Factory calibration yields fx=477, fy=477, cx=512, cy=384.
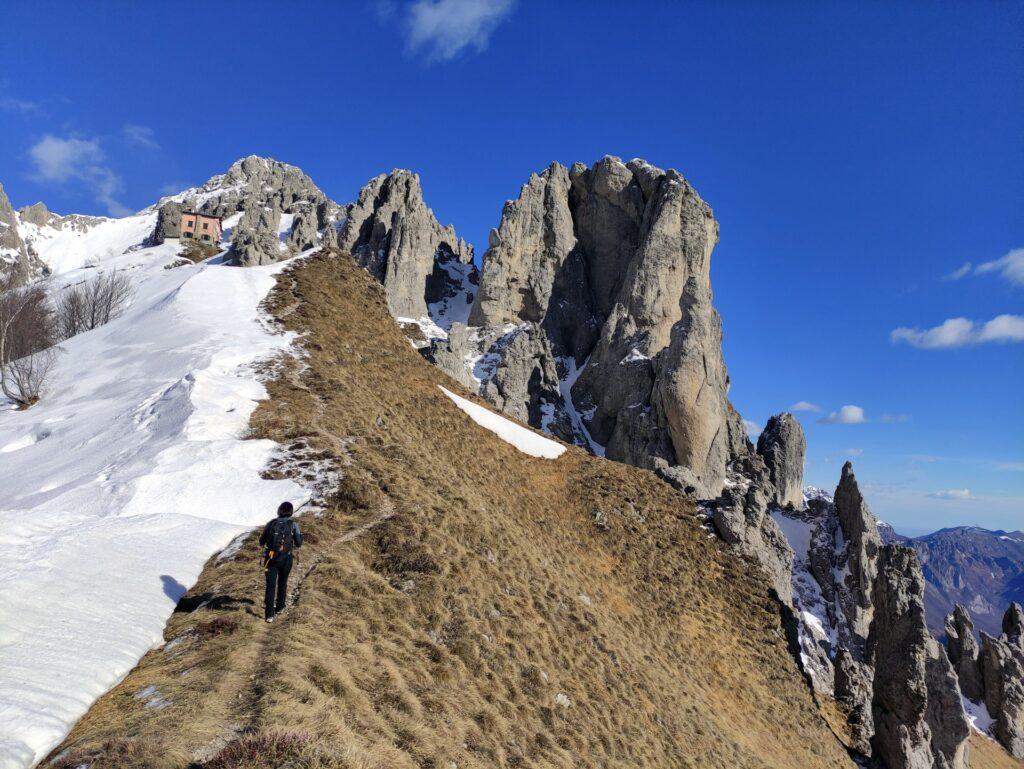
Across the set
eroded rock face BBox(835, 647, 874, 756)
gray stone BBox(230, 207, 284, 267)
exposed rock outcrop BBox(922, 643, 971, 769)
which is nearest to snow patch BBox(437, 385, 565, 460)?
eroded rock face BBox(835, 647, 874, 756)

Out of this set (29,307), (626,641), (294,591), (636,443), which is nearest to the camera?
(294,591)

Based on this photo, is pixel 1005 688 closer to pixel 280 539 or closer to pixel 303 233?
pixel 280 539

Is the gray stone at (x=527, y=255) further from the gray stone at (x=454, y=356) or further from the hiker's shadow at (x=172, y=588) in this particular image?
the hiker's shadow at (x=172, y=588)

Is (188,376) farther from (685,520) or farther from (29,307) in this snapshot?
(29,307)

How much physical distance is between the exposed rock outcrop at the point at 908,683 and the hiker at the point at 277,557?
3187 cm

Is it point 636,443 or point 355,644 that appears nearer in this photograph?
point 355,644

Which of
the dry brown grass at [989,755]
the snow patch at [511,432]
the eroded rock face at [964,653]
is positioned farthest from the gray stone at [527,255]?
the dry brown grass at [989,755]

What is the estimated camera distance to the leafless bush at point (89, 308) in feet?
155

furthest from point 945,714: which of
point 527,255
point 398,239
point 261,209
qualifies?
point 261,209

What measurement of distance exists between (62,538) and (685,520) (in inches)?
1073

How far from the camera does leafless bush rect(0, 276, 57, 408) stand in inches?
930

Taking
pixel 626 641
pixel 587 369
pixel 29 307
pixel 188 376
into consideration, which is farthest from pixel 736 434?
pixel 29 307

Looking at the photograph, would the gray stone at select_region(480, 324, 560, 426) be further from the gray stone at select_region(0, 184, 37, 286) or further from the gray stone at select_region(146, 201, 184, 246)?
the gray stone at select_region(0, 184, 37, 286)

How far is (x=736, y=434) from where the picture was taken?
7244cm
